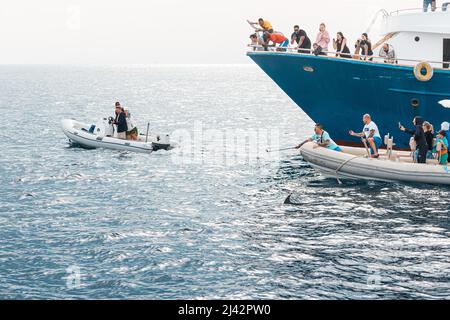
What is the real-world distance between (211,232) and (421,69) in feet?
35.7

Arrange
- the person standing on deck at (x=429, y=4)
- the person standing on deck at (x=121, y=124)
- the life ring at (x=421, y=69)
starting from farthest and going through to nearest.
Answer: the person standing on deck at (x=121, y=124) → the person standing on deck at (x=429, y=4) → the life ring at (x=421, y=69)

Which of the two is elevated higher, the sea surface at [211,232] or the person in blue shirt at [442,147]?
the person in blue shirt at [442,147]

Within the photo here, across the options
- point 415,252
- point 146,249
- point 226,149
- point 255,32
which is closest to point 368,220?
point 415,252

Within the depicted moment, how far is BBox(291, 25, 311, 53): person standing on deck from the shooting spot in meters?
25.0

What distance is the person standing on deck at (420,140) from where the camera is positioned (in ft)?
66.6

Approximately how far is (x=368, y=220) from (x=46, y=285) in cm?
892

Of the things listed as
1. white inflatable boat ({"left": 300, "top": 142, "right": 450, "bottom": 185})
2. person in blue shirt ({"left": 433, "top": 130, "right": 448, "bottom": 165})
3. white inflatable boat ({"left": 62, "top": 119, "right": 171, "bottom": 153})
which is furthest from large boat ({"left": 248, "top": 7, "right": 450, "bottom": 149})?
white inflatable boat ({"left": 62, "top": 119, "right": 171, "bottom": 153})

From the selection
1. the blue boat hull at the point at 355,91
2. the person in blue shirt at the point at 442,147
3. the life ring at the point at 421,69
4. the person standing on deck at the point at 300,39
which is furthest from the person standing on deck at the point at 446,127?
the person standing on deck at the point at 300,39

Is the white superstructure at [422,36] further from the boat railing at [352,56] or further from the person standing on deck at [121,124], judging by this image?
the person standing on deck at [121,124]

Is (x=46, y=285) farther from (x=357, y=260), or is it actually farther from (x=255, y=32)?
(x=255, y=32)

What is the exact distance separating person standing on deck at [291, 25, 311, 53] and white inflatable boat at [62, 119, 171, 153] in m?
7.22

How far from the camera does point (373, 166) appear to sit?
21094 millimetres

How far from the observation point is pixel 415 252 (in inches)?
592

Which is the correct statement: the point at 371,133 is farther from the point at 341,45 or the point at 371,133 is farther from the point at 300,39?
the point at 300,39
